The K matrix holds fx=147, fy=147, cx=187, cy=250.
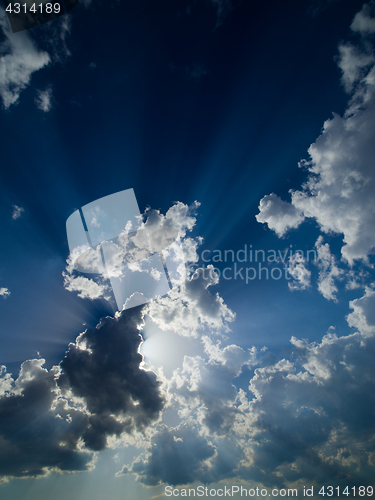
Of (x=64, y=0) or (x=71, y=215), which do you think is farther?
(x=71, y=215)

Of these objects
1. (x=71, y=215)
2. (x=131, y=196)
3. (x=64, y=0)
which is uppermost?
(x=64, y=0)

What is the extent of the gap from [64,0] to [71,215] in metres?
16.8

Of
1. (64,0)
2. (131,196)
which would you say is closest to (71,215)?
(131,196)

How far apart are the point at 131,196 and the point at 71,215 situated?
6766 mm

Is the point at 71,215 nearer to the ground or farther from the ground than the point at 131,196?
nearer to the ground

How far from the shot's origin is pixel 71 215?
15.6 m

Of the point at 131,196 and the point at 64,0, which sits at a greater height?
the point at 64,0

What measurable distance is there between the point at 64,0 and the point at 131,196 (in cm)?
1524

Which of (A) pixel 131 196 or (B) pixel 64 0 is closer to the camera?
(B) pixel 64 0

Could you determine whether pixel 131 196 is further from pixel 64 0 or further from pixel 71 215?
pixel 64 0

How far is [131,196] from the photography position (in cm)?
1533
